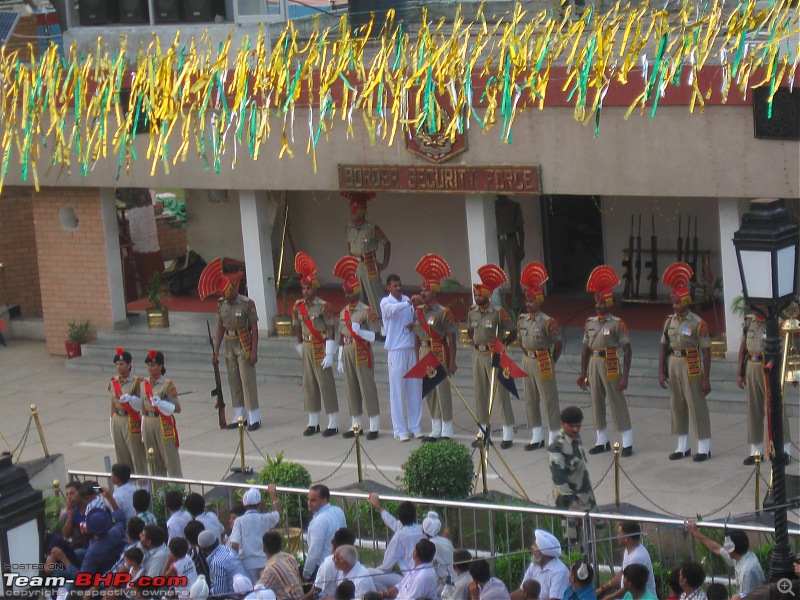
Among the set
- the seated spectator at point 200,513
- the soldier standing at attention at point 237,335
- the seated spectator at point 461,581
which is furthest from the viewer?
the soldier standing at attention at point 237,335

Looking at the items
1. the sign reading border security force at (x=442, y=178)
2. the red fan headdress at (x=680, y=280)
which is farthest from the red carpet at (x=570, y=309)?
the red fan headdress at (x=680, y=280)

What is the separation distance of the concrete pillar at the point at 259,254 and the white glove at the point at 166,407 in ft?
19.6

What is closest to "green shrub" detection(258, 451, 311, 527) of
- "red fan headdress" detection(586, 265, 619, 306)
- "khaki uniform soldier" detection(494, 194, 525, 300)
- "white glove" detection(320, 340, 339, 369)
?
"white glove" detection(320, 340, 339, 369)

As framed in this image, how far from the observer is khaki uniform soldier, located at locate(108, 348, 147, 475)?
51.1ft

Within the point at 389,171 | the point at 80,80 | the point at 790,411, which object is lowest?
the point at 790,411

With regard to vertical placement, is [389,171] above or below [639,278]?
above

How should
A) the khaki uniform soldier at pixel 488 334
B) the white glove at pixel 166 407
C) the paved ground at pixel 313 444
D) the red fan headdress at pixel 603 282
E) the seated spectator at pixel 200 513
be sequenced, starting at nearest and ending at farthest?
the seated spectator at pixel 200 513
the paved ground at pixel 313 444
the white glove at pixel 166 407
the red fan headdress at pixel 603 282
the khaki uniform soldier at pixel 488 334

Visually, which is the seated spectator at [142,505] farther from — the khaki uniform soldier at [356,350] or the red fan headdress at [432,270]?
the red fan headdress at [432,270]

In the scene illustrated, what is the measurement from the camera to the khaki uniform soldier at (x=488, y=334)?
53.8 ft

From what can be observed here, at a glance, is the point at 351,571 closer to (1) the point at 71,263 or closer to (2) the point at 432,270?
(2) the point at 432,270

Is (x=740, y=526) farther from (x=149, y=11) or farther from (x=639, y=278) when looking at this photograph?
(x=149, y=11)

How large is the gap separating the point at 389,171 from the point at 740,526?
372 inches

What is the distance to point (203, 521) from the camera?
40.3ft

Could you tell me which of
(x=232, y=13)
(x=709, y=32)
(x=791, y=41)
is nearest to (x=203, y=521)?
(x=709, y=32)
